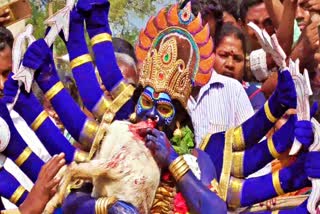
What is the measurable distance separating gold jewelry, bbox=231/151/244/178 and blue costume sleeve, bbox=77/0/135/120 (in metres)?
0.53

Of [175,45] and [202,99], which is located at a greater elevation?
[175,45]

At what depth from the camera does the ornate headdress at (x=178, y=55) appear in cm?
427

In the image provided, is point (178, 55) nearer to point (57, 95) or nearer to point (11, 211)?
point (57, 95)

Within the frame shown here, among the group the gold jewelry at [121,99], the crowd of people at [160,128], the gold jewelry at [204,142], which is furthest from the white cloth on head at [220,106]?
the gold jewelry at [121,99]

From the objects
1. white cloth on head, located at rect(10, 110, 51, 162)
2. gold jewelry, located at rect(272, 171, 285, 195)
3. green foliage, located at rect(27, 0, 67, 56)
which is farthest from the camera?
green foliage, located at rect(27, 0, 67, 56)

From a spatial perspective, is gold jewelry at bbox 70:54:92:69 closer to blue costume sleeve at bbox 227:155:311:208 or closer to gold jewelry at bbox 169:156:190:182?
gold jewelry at bbox 169:156:190:182

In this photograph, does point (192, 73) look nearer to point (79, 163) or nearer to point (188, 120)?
point (188, 120)

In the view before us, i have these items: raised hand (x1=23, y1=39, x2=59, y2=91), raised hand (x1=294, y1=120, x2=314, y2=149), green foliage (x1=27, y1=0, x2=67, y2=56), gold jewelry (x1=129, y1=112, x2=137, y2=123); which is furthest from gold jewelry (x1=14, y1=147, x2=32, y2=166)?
green foliage (x1=27, y1=0, x2=67, y2=56)

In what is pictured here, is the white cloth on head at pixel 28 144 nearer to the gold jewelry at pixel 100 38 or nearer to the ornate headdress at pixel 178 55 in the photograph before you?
the gold jewelry at pixel 100 38

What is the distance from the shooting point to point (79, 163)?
13.8 feet

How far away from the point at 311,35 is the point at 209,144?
3.69 feet

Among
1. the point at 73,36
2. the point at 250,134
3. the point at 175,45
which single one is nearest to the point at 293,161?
the point at 250,134

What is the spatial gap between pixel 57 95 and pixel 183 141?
64 cm

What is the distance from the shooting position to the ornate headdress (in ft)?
14.0
